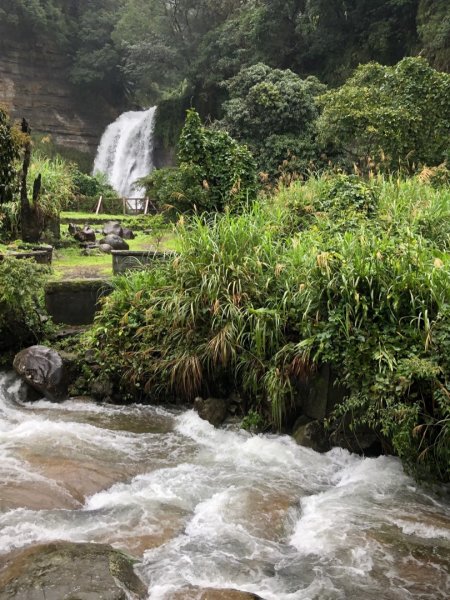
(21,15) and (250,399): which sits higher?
(21,15)

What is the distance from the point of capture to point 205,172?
11023 mm

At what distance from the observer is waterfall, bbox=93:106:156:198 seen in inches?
1185

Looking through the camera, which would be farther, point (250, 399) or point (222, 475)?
point (250, 399)

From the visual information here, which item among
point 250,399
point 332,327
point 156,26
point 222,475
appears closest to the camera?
point 222,475

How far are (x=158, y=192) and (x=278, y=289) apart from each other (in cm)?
573

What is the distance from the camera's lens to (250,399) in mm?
5641

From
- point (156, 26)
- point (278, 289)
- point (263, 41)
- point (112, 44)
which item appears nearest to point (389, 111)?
point (278, 289)

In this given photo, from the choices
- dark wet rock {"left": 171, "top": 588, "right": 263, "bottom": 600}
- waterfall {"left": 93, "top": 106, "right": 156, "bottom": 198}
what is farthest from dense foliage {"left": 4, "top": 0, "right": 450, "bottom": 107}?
dark wet rock {"left": 171, "top": 588, "right": 263, "bottom": 600}

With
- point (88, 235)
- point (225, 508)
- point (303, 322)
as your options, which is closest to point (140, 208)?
point (88, 235)

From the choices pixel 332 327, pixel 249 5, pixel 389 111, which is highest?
pixel 249 5

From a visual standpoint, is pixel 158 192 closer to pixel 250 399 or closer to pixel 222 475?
pixel 250 399

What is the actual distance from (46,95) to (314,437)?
113ft

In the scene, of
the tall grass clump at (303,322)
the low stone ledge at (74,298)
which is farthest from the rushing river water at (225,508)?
the low stone ledge at (74,298)

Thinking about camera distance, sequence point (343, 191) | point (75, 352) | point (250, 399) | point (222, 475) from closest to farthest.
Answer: point (222, 475) < point (250, 399) < point (75, 352) < point (343, 191)
